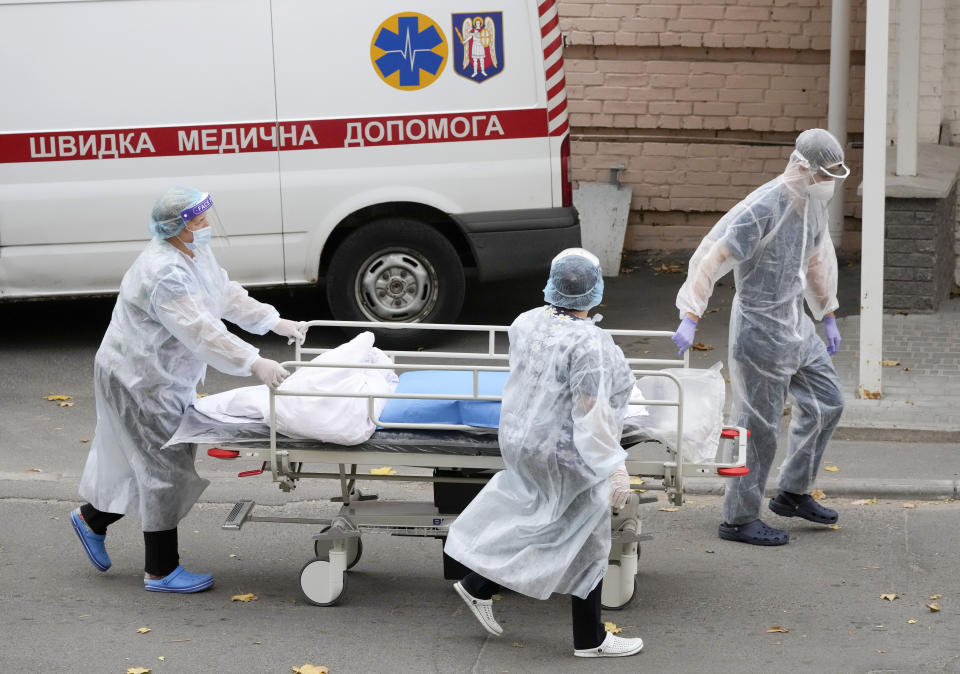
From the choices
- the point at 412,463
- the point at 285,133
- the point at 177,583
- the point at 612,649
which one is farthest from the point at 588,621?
the point at 285,133

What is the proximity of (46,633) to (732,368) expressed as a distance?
3.04 m

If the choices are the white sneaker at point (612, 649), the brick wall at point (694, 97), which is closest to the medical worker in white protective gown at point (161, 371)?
the white sneaker at point (612, 649)

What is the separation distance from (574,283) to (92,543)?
2404mm

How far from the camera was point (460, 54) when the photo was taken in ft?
29.4

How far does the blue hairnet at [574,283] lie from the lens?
480cm

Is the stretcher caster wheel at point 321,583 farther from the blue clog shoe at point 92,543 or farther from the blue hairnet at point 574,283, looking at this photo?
the blue hairnet at point 574,283

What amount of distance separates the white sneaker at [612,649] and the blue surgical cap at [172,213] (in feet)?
7.19

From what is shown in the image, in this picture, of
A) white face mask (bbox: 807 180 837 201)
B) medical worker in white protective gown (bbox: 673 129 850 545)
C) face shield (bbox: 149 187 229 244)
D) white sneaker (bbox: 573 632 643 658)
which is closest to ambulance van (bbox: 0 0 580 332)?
medical worker in white protective gown (bbox: 673 129 850 545)

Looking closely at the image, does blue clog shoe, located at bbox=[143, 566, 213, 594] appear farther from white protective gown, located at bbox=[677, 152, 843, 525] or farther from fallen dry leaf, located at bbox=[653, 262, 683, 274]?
fallen dry leaf, located at bbox=[653, 262, 683, 274]

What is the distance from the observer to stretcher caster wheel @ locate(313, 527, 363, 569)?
559 centimetres

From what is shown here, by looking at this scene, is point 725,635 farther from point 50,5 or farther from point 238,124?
point 50,5

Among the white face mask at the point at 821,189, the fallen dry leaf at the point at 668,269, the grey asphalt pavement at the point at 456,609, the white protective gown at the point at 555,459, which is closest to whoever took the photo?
the white protective gown at the point at 555,459

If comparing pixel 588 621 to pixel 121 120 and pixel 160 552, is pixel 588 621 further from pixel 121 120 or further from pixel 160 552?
pixel 121 120

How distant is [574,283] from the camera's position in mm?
4809
